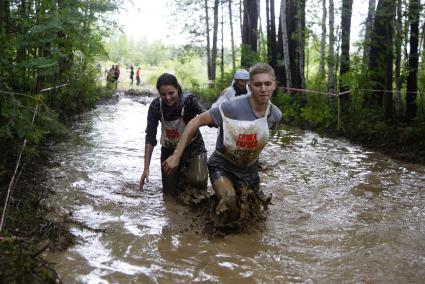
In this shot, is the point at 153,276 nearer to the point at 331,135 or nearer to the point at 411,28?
the point at 411,28

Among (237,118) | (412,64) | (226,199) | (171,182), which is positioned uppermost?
(412,64)

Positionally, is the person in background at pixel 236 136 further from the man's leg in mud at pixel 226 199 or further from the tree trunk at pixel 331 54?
the tree trunk at pixel 331 54

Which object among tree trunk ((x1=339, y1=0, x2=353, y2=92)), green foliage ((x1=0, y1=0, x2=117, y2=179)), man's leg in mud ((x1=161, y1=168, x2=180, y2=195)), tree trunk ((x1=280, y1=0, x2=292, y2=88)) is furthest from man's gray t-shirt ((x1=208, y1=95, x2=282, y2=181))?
tree trunk ((x1=280, y1=0, x2=292, y2=88))

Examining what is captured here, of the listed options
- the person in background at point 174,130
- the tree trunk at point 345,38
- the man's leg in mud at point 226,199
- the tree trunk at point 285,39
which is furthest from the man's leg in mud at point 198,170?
the tree trunk at point 285,39

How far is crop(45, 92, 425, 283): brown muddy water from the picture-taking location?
3832mm

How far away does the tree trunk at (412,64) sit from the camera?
9.02m

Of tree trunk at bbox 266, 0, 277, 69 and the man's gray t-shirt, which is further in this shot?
tree trunk at bbox 266, 0, 277, 69

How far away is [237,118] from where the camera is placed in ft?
14.8

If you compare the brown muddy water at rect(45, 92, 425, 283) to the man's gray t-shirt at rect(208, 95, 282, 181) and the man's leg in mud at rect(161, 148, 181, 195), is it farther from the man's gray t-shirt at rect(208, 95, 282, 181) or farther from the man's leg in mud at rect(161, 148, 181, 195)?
the man's gray t-shirt at rect(208, 95, 282, 181)

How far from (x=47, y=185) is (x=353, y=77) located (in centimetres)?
806

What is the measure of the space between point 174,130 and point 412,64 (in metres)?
5.90

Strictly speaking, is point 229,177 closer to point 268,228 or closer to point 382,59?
point 268,228

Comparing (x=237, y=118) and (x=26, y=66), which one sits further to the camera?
(x=26, y=66)

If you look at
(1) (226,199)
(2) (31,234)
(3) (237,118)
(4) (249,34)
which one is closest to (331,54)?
(3) (237,118)
